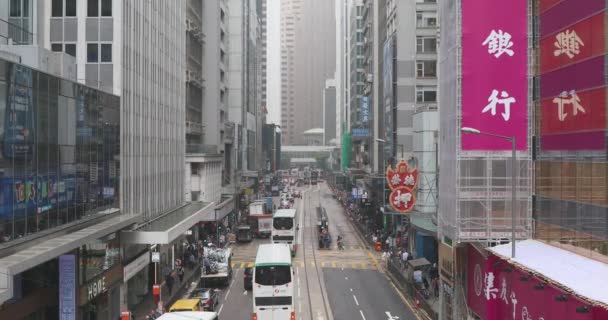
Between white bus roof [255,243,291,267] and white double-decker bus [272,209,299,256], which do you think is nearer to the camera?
white bus roof [255,243,291,267]

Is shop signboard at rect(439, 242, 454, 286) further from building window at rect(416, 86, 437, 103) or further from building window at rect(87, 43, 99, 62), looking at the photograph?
building window at rect(416, 86, 437, 103)

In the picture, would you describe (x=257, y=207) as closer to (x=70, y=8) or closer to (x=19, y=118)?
(x=70, y=8)

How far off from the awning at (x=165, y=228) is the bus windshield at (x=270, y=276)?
5.63 metres

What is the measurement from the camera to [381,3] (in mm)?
79875

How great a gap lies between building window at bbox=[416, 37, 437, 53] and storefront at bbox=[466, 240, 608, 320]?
34.5 metres

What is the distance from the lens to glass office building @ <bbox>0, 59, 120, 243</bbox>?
2041cm

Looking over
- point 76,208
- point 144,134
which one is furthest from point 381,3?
point 76,208

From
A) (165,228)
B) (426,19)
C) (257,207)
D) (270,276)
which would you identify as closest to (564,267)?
(270,276)

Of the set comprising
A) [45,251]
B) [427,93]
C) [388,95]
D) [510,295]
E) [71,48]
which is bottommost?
[510,295]

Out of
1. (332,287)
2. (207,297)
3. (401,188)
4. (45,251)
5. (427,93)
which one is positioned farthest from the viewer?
(427,93)

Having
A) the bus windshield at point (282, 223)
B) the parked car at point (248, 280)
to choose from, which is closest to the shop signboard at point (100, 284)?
the parked car at point (248, 280)

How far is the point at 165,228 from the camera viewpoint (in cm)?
3503

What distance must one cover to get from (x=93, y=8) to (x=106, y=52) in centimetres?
228

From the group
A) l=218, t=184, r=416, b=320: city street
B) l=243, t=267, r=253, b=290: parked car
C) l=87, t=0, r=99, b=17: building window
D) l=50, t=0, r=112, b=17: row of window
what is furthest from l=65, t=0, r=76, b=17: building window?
l=243, t=267, r=253, b=290: parked car
